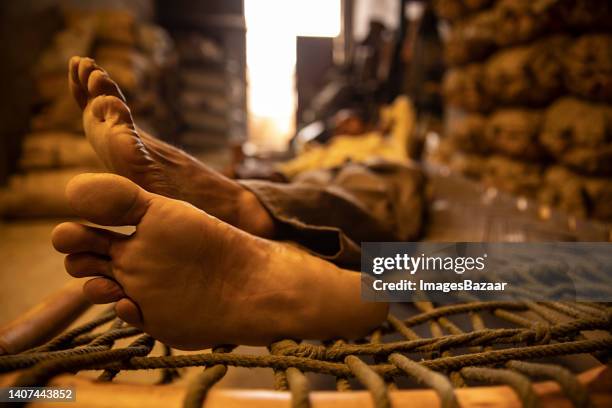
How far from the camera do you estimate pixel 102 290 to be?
40cm

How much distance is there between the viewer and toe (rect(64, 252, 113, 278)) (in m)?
0.39

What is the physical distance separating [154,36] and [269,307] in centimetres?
296

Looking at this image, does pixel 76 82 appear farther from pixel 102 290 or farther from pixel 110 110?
pixel 102 290

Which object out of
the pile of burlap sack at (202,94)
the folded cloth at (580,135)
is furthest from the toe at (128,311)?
the pile of burlap sack at (202,94)

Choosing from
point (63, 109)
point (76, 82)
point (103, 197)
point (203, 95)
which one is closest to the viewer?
point (103, 197)

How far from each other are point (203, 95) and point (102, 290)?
4074 millimetres

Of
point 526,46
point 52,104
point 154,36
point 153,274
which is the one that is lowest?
point 153,274

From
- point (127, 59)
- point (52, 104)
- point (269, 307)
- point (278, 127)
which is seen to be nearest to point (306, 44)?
point (278, 127)

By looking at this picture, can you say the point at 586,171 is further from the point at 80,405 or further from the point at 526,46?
the point at 80,405

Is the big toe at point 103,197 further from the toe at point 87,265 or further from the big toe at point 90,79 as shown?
the big toe at point 90,79

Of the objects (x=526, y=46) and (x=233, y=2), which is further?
(x=233, y=2)

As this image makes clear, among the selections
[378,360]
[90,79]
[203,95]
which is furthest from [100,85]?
[203,95]

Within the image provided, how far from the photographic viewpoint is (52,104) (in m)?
1.98

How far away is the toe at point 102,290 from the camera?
40 cm
